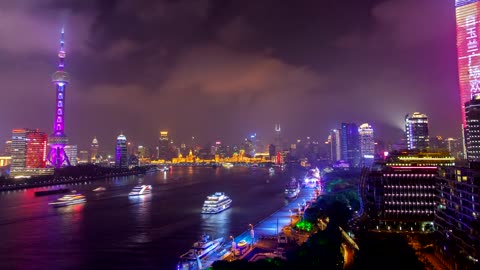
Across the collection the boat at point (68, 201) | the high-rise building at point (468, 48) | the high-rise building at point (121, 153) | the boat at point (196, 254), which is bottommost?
the boat at point (196, 254)

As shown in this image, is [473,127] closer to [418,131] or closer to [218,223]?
[418,131]

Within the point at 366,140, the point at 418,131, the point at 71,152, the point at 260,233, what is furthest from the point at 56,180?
the point at 366,140

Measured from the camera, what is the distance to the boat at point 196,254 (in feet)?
72.5

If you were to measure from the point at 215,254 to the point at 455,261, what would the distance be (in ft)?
47.3

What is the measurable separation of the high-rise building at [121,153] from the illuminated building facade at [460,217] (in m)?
132

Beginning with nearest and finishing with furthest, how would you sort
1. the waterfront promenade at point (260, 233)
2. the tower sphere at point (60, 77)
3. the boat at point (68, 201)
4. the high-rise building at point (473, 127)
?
the waterfront promenade at point (260, 233) → the boat at point (68, 201) → the high-rise building at point (473, 127) → the tower sphere at point (60, 77)

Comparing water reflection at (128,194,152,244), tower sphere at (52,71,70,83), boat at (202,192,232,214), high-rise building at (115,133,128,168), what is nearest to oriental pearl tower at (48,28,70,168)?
tower sphere at (52,71,70,83)

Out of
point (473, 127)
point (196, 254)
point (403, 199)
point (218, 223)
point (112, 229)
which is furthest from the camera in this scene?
point (473, 127)

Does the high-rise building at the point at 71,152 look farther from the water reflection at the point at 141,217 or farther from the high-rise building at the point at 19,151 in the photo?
the water reflection at the point at 141,217

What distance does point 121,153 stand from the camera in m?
145

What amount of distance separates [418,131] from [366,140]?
6930 cm

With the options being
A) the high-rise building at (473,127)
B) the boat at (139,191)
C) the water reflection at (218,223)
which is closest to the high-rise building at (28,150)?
the boat at (139,191)

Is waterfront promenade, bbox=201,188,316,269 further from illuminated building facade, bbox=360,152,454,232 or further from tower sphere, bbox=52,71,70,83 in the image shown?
tower sphere, bbox=52,71,70,83

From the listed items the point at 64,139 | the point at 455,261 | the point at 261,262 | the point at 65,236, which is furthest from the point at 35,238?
the point at 64,139
